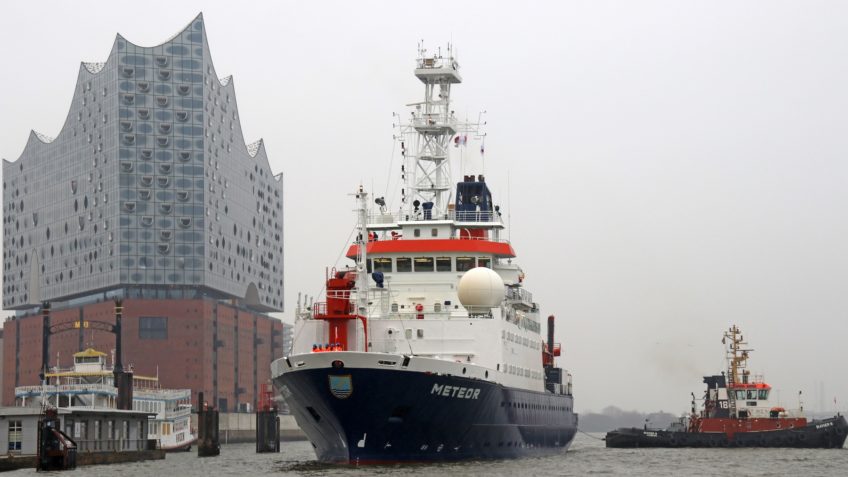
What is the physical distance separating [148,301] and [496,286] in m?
116

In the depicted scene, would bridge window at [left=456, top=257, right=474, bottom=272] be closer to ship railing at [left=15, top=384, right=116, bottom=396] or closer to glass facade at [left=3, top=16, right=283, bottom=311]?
A: ship railing at [left=15, top=384, right=116, bottom=396]

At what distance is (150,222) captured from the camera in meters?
175

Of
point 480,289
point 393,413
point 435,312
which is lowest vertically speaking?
point 393,413

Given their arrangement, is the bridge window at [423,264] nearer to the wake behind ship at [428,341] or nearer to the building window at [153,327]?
the wake behind ship at [428,341]

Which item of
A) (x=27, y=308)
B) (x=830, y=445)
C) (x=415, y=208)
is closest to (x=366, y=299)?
(x=415, y=208)

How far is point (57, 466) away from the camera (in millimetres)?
62688

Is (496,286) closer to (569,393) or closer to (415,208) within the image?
(415,208)

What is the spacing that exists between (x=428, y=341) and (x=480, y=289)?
3464 mm

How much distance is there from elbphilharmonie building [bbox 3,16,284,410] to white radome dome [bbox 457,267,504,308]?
113574 millimetres

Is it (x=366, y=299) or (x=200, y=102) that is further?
(x=200, y=102)

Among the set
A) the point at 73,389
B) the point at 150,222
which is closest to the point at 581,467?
the point at 73,389

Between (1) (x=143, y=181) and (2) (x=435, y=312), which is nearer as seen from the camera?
(2) (x=435, y=312)

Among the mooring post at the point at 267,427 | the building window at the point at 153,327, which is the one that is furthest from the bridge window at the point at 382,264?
the building window at the point at 153,327

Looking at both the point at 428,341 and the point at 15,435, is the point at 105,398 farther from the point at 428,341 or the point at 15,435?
the point at 428,341
